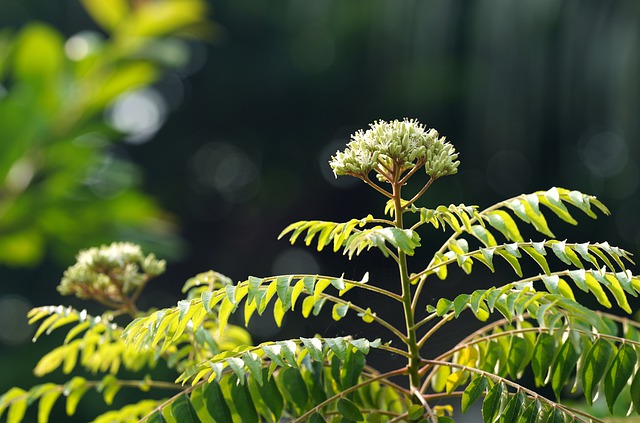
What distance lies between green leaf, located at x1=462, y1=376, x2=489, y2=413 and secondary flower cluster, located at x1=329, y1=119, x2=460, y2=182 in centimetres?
20

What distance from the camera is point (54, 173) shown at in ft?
7.96

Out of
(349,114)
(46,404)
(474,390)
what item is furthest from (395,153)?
(349,114)

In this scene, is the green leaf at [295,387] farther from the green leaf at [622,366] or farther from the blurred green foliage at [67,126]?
the blurred green foliage at [67,126]

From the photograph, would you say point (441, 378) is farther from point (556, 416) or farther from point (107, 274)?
point (107, 274)

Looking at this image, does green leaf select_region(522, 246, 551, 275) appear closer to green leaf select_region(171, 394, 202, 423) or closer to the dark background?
green leaf select_region(171, 394, 202, 423)

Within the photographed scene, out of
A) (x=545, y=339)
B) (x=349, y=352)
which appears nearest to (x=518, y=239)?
Answer: (x=545, y=339)

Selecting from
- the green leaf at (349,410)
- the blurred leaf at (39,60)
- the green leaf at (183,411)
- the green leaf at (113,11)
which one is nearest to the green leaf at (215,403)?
the green leaf at (183,411)

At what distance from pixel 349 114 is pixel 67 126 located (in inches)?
239

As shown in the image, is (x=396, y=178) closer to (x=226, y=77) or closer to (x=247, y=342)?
(x=247, y=342)

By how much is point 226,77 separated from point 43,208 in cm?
672

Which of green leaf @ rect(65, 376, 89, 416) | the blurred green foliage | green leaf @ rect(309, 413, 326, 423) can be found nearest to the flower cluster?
green leaf @ rect(65, 376, 89, 416)

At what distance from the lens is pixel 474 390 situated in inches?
31.8

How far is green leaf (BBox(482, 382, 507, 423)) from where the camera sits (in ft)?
2.60

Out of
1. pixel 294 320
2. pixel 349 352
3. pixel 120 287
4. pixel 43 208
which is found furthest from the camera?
pixel 294 320
